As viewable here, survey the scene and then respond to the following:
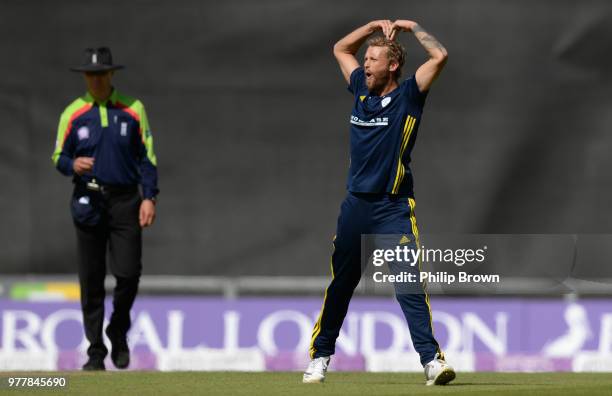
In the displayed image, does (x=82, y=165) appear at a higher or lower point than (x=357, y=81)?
lower

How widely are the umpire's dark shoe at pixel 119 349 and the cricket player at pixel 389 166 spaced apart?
1.84 meters

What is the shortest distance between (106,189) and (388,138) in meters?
2.01

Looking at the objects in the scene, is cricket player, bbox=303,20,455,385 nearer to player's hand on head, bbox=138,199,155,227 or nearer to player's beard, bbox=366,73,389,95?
player's beard, bbox=366,73,389,95

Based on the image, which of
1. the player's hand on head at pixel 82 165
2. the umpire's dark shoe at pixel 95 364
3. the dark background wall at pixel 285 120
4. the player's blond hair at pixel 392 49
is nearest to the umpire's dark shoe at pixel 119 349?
the umpire's dark shoe at pixel 95 364

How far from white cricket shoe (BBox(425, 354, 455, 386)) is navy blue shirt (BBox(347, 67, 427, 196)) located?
0.78 meters

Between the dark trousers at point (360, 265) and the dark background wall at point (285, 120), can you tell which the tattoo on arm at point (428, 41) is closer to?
the dark trousers at point (360, 265)

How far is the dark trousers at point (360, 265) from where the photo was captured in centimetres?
730

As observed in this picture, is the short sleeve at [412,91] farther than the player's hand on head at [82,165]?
No

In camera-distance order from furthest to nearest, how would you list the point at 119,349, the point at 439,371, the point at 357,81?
the point at 119,349
the point at 357,81
the point at 439,371

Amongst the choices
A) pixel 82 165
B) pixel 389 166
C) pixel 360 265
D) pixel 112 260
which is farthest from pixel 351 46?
pixel 112 260

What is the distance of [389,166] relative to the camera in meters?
7.35

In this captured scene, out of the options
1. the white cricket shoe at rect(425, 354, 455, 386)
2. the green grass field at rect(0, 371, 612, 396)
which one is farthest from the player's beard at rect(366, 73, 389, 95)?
the green grass field at rect(0, 371, 612, 396)

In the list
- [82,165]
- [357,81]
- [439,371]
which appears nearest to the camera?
[439,371]

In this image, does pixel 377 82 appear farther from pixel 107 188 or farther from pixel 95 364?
pixel 95 364
